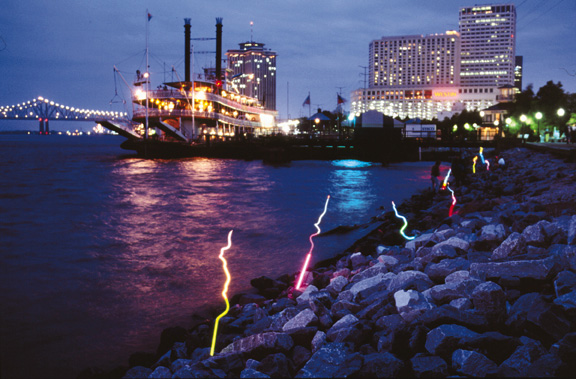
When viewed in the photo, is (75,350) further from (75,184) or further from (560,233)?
(75,184)

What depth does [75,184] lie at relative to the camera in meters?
30.8

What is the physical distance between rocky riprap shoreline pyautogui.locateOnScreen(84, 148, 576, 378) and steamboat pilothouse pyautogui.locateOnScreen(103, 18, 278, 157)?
51.9 metres

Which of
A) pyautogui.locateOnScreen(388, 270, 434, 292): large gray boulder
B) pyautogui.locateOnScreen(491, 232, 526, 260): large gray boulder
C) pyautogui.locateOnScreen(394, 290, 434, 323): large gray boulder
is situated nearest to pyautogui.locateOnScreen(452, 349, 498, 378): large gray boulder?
pyautogui.locateOnScreen(394, 290, 434, 323): large gray boulder

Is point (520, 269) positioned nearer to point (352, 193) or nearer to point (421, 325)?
point (421, 325)

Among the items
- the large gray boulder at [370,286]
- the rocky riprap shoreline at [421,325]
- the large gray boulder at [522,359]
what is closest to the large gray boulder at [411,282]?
the rocky riprap shoreline at [421,325]

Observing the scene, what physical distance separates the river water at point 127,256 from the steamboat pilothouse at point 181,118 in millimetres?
29695

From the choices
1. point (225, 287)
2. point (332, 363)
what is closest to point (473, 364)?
point (332, 363)

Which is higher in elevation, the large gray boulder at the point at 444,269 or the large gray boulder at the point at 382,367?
the large gray boulder at the point at 444,269

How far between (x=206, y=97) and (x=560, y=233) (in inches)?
2576

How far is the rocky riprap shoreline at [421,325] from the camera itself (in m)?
3.52

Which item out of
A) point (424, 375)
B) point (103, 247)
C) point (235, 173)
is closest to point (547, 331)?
point (424, 375)

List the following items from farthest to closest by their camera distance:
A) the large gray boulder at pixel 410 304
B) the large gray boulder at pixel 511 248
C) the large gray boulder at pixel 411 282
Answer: the large gray boulder at pixel 511 248 → the large gray boulder at pixel 411 282 → the large gray boulder at pixel 410 304

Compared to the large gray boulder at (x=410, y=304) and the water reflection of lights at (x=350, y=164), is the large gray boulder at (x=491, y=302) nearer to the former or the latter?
the large gray boulder at (x=410, y=304)

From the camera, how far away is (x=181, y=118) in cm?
6638
